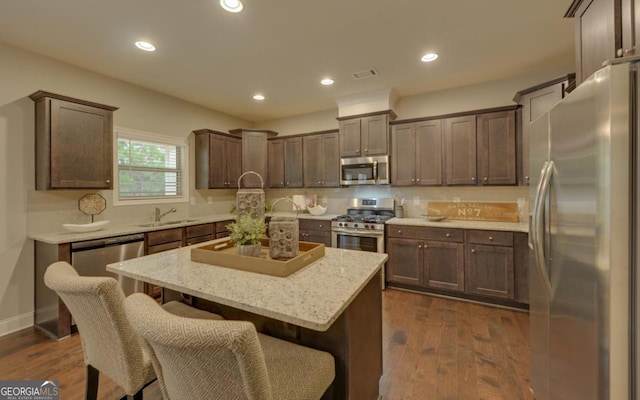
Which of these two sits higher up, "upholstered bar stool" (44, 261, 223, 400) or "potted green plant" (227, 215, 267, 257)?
"potted green plant" (227, 215, 267, 257)

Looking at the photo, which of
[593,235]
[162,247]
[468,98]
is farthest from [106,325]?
[468,98]

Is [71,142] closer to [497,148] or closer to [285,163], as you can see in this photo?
[285,163]

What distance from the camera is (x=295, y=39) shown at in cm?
266

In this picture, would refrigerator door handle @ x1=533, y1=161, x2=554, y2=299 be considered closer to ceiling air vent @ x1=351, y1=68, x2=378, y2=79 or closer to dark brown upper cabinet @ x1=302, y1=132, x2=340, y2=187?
ceiling air vent @ x1=351, y1=68, x2=378, y2=79

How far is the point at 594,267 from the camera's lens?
104cm

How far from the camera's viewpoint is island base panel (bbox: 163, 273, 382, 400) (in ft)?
4.15

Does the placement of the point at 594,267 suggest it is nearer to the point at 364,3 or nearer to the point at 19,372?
the point at 364,3

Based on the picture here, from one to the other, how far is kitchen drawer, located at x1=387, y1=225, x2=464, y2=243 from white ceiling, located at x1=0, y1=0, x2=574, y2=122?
77.5 inches

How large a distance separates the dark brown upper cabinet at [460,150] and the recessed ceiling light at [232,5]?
2836mm

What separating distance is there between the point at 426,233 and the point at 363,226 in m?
0.83

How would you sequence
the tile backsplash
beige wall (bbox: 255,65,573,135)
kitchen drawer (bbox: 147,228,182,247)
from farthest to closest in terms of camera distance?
beige wall (bbox: 255,65,573,135)
kitchen drawer (bbox: 147,228,182,247)
the tile backsplash

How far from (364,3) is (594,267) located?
88.1 inches

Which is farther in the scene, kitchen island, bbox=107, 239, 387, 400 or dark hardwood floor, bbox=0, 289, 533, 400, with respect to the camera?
dark hardwood floor, bbox=0, 289, 533, 400

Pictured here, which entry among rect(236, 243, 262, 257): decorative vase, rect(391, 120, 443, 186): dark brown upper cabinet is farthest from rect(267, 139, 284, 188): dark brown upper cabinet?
rect(236, 243, 262, 257): decorative vase
